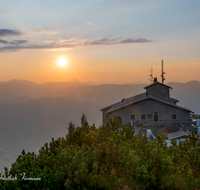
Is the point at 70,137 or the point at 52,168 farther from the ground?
the point at 70,137

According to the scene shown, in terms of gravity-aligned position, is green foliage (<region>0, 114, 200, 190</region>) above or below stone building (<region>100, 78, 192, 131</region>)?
below

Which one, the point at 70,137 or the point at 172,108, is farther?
the point at 172,108

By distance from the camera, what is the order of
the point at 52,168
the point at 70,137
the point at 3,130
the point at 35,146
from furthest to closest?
the point at 3,130
the point at 35,146
the point at 70,137
the point at 52,168

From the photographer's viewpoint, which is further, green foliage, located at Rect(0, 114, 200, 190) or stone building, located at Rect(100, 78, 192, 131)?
stone building, located at Rect(100, 78, 192, 131)

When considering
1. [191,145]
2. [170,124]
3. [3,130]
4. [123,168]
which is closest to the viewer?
[123,168]

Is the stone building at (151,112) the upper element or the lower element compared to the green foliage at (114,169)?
upper

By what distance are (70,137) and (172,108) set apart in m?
23.4

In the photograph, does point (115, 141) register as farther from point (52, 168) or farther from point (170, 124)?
point (170, 124)

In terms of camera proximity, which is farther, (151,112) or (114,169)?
(151,112)

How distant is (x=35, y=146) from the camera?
134 m

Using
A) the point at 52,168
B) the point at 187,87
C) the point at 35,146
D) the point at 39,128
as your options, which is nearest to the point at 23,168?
the point at 52,168

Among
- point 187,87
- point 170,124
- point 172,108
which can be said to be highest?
point 187,87

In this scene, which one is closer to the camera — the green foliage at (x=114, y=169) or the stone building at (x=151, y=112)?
the green foliage at (x=114, y=169)

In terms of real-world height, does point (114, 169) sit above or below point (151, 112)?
below
